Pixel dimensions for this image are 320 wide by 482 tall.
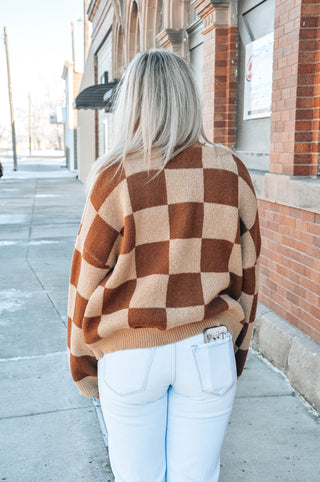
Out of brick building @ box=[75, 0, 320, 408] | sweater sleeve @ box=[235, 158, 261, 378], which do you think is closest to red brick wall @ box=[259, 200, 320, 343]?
brick building @ box=[75, 0, 320, 408]

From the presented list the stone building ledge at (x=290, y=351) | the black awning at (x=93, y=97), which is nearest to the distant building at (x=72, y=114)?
the black awning at (x=93, y=97)

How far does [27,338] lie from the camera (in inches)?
203

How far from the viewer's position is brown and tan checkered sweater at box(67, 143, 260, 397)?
5.85 feet

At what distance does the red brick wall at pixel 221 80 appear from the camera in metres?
5.92

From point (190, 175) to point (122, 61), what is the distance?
13170 mm

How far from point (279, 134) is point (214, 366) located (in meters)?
3.11

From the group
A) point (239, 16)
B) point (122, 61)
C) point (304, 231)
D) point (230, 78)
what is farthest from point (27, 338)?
point (122, 61)

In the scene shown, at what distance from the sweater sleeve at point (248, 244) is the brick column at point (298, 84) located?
2.40 meters

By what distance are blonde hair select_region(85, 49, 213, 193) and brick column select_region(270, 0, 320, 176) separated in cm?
258

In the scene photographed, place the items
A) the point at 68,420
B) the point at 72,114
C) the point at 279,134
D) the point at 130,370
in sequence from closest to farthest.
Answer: the point at 130,370, the point at 68,420, the point at 279,134, the point at 72,114

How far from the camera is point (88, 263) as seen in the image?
187 centimetres

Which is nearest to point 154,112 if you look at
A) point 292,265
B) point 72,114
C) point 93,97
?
point 292,265

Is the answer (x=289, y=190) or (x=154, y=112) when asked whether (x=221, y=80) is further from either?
(x=154, y=112)

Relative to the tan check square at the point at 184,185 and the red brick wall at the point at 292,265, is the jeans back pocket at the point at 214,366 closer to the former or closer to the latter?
the tan check square at the point at 184,185
